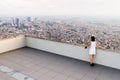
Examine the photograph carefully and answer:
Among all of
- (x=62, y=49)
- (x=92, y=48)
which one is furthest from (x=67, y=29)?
(x=92, y=48)

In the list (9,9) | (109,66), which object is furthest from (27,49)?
(109,66)

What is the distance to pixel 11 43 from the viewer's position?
574 cm

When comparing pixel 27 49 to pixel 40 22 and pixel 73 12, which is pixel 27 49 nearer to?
pixel 40 22

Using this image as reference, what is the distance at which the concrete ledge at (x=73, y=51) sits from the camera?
4148 mm

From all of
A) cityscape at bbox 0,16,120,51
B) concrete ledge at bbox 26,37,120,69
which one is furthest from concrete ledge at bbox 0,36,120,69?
cityscape at bbox 0,16,120,51

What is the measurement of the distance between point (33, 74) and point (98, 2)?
346 cm

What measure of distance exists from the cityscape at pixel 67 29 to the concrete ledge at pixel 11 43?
0.19 metres

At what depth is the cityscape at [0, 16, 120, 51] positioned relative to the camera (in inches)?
A: 161

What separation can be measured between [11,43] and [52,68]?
105 inches

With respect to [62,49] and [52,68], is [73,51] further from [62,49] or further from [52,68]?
[52,68]

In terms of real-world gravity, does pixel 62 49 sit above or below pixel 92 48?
below

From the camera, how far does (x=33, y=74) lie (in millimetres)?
3689

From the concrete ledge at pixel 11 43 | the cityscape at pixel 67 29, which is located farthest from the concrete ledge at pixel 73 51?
the concrete ledge at pixel 11 43

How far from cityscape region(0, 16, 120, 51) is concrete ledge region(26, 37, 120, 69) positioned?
6.7 inches
